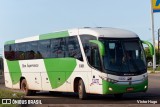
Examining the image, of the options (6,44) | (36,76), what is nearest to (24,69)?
(36,76)

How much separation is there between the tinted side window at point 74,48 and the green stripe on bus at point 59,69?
10.6 inches

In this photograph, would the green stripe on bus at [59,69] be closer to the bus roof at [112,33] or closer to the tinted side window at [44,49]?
the tinted side window at [44,49]

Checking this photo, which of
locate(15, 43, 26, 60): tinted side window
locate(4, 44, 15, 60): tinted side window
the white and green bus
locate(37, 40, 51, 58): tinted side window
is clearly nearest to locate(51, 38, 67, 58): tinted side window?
the white and green bus

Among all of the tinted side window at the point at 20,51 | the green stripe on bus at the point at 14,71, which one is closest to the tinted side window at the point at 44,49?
the tinted side window at the point at 20,51

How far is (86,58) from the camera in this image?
19109mm

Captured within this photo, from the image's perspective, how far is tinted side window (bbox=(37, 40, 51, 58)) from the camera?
22.7m

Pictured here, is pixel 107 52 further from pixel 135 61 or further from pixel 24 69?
pixel 24 69

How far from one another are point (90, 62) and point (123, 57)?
1429 millimetres

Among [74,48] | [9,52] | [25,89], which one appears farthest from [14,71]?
[74,48]

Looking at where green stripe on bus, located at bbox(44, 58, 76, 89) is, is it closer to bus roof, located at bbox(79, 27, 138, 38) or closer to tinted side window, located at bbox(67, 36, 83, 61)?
tinted side window, located at bbox(67, 36, 83, 61)

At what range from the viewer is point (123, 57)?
18328 millimetres

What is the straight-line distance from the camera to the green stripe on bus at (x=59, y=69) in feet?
67.5

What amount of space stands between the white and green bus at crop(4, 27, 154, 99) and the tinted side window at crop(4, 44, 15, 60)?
3087 millimetres

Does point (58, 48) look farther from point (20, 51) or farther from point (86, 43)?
point (20, 51)
